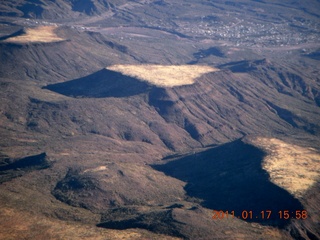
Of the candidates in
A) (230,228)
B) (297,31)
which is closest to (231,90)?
(230,228)

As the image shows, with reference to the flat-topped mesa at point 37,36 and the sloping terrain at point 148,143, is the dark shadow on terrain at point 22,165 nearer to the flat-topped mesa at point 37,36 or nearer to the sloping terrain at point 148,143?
the sloping terrain at point 148,143

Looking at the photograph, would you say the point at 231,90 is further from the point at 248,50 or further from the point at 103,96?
the point at 248,50

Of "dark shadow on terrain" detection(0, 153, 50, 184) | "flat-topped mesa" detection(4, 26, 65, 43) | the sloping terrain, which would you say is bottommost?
"dark shadow on terrain" detection(0, 153, 50, 184)

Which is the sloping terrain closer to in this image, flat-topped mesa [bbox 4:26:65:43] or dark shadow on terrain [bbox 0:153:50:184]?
dark shadow on terrain [bbox 0:153:50:184]

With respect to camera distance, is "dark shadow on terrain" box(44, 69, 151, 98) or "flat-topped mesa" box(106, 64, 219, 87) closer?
"dark shadow on terrain" box(44, 69, 151, 98)
